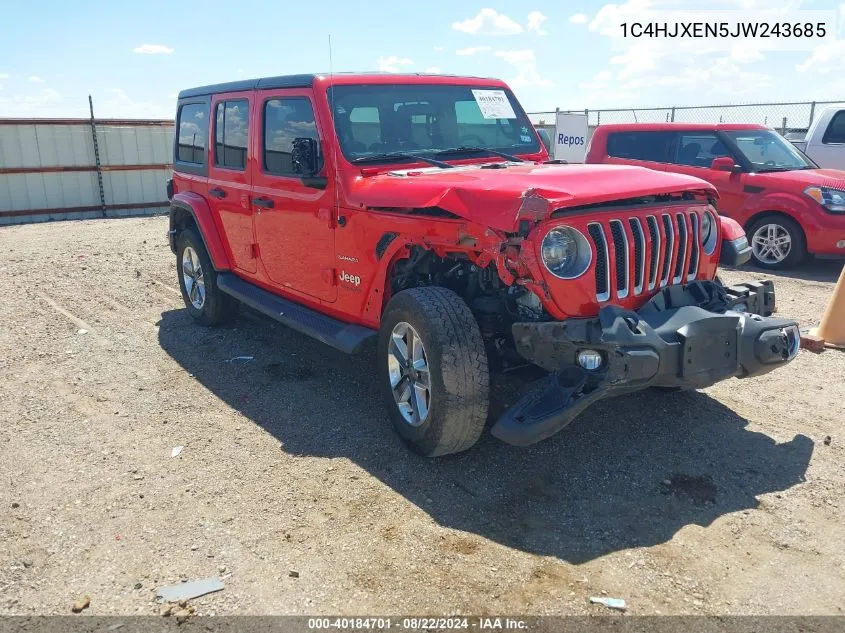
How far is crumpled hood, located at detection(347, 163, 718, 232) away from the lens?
11.3 feet

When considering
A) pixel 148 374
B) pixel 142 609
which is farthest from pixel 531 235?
pixel 148 374

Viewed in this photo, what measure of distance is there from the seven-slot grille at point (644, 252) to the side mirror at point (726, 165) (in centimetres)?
586

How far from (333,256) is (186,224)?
2.89 m

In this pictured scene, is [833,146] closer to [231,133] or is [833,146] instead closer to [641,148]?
[641,148]

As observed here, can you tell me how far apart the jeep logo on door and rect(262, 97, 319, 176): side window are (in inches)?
30.3

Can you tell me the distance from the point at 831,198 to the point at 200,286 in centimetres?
746

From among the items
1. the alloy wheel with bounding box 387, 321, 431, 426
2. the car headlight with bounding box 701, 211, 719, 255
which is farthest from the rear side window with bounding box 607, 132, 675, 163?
the alloy wheel with bounding box 387, 321, 431, 426

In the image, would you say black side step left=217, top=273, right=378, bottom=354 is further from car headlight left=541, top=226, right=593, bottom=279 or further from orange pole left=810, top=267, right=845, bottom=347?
orange pole left=810, top=267, right=845, bottom=347

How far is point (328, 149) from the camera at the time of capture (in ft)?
15.1

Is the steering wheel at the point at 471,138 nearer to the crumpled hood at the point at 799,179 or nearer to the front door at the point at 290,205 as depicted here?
the front door at the point at 290,205

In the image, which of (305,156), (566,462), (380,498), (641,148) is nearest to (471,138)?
(305,156)

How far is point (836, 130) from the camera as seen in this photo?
10898 mm

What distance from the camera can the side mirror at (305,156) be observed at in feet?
14.8

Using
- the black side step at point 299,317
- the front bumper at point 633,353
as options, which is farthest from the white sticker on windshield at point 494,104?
the front bumper at point 633,353
